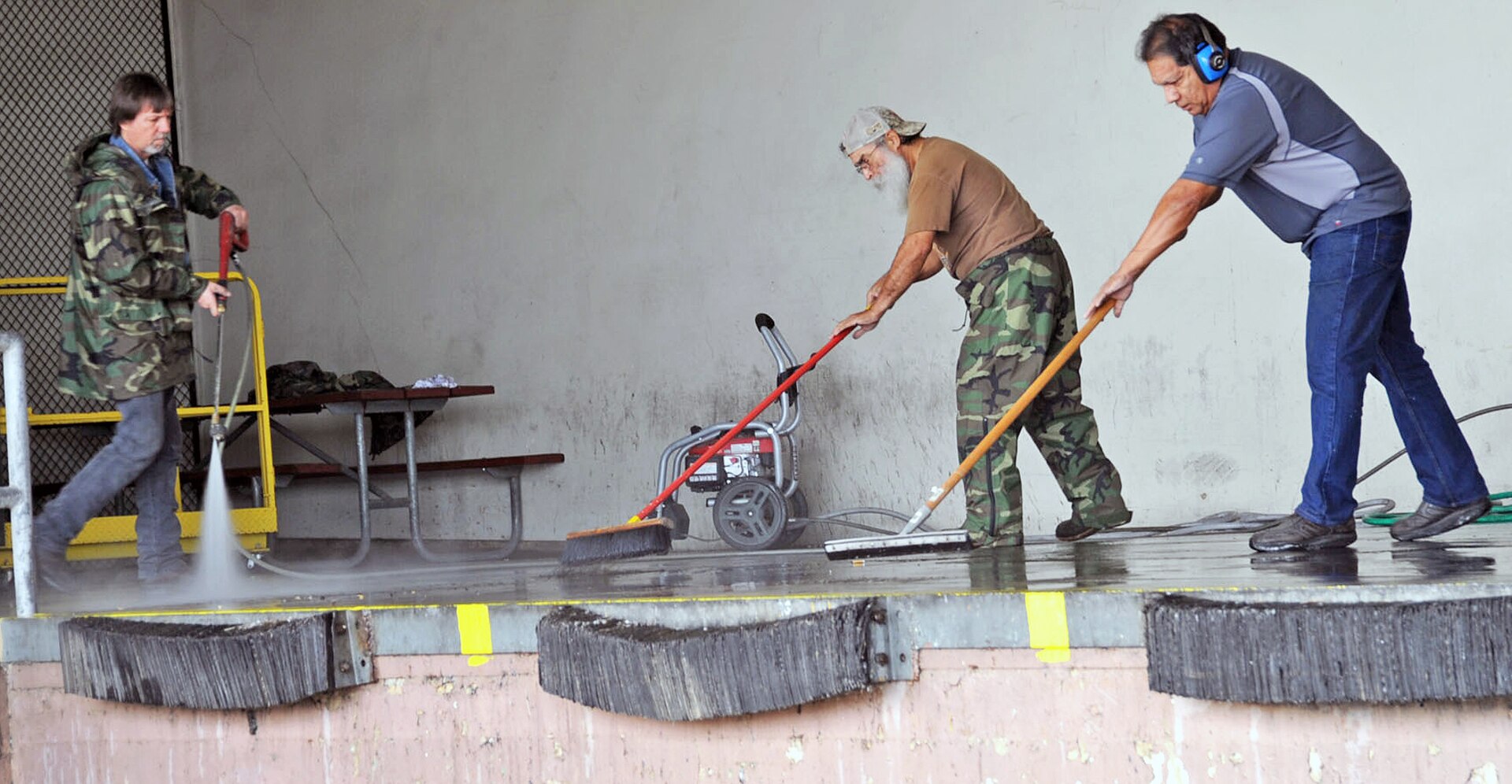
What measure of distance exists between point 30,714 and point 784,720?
78.6 inches

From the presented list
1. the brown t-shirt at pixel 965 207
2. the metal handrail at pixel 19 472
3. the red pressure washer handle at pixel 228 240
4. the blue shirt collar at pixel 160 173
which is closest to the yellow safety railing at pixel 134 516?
the red pressure washer handle at pixel 228 240

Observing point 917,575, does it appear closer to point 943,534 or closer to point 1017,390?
point 943,534

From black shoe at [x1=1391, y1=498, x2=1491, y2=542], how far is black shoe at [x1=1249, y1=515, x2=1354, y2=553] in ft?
0.85

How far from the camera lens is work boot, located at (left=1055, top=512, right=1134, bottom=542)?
14.5ft

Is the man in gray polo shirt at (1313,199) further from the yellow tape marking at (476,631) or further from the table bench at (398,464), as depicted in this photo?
the table bench at (398,464)

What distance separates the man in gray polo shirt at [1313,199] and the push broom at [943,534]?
573 mm

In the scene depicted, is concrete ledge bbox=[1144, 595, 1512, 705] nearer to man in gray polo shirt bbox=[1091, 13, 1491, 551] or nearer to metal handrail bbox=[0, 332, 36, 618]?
man in gray polo shirt bbox=[1091, 13, 1491, 551]

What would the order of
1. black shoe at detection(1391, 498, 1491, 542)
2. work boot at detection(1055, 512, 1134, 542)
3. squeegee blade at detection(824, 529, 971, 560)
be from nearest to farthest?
black shoe at detection(1391, 498, 1491, 542) < squeegee blade at detection(824, 529, 971, 560) < work boot at detection(1055, 512, 1134, 542)

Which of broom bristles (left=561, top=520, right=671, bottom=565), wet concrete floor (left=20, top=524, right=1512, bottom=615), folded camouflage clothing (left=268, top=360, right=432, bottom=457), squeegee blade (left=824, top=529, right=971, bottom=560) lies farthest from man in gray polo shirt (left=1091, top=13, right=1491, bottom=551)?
folded camouflage clothing (left=268, top=360, right=432, bottom=457)

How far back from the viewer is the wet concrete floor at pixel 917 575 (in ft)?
8.61

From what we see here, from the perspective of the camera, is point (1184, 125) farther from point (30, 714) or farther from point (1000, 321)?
point (30, 714)

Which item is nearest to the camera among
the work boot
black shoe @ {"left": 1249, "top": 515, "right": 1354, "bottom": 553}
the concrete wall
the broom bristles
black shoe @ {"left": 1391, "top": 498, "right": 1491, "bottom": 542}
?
black shoe @ {"left": 1249, "top": 515, "right": 1354, "bottom": 553}

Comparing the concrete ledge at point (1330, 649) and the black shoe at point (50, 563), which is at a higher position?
the black shoe at point (50, 563)

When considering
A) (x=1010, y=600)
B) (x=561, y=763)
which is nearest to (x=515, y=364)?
(x=561, y=763)
